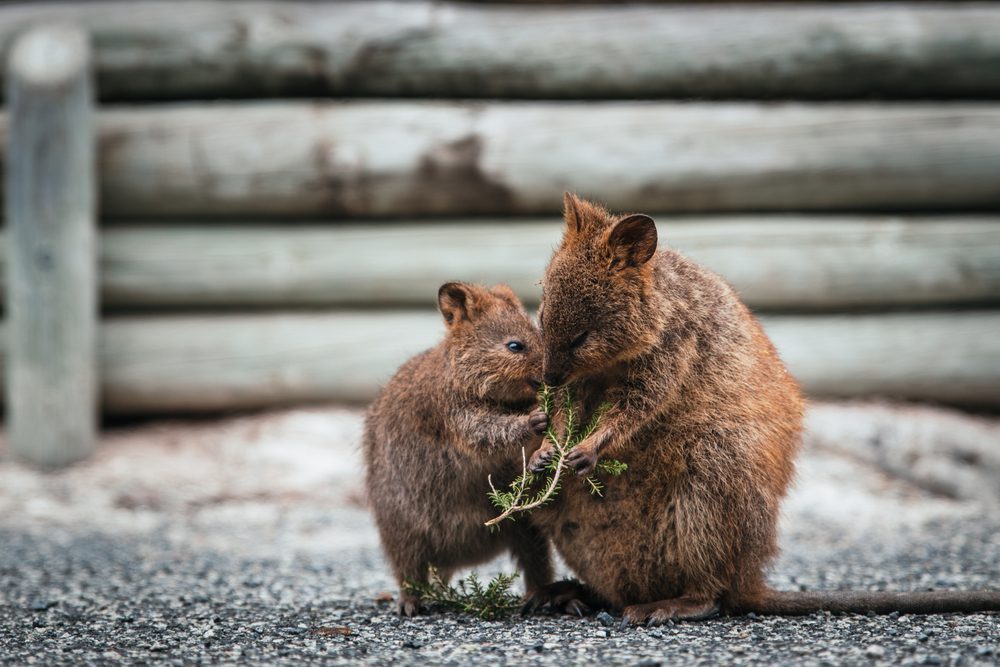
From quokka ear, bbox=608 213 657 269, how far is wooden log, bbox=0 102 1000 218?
436 centimetres

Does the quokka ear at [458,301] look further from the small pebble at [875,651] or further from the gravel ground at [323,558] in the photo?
the small pebble at [875,651]

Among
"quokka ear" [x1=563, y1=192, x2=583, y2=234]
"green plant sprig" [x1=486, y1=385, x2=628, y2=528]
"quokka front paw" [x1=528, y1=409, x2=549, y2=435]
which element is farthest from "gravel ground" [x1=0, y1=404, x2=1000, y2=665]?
"quokka ear" [x1=563, y1=192, x2=583, y2=234]

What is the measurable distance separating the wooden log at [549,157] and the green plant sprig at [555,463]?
4393 mm

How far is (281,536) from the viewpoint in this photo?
7777mm

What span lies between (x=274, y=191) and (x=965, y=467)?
6.04 metres

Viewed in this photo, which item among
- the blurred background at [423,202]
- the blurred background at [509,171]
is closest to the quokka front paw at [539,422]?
the blurred background at [423,202]

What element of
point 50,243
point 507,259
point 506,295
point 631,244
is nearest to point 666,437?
point 631,244

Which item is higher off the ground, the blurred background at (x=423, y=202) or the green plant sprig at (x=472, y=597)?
the blurred background at (x=423, y=202)

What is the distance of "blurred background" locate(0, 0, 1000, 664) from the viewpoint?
871 cm

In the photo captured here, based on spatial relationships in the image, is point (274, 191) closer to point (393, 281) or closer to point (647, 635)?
point (393, 281)

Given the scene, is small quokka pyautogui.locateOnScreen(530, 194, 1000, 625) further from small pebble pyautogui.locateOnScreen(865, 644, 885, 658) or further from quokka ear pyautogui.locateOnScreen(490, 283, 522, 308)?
small pebble pyautogui.locateOnScreen(865, 644, 885, 658)

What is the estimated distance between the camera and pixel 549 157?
8.78 metres

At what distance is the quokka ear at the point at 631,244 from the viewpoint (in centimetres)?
443

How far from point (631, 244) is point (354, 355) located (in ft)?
16.2
